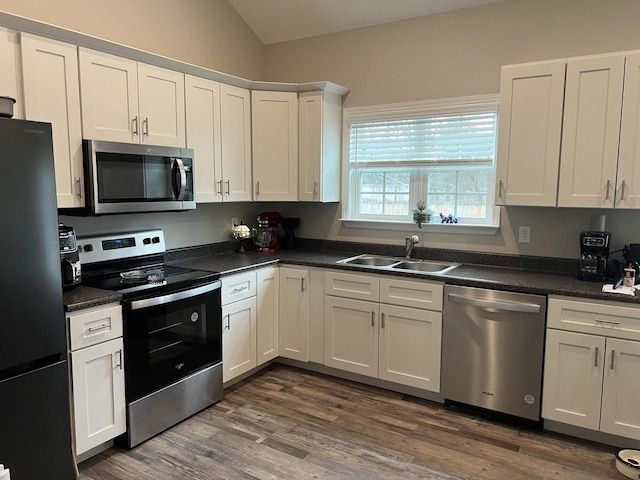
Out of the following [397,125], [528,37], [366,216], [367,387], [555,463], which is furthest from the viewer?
[366,216]

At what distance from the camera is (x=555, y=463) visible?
250 cm

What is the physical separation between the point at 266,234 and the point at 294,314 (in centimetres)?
82

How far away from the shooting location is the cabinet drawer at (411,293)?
307cm

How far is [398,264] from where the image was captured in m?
3.63

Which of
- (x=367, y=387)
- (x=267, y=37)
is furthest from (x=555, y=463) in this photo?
(x=267, y=37)

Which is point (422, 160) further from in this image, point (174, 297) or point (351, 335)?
point (174, 297)

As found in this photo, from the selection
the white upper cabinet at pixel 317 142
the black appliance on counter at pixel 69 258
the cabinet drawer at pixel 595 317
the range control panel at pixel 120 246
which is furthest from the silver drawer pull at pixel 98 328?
the cabinet drawer at pixel 595 317

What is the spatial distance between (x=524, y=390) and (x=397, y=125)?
Result: 219cm

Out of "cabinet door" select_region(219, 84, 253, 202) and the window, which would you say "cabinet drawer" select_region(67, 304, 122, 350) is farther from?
the window

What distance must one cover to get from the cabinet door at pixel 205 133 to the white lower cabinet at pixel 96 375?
1239mm

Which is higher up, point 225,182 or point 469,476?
point 225,182

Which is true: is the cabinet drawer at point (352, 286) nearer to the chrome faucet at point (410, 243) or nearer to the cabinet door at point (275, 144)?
the chrome faucet at point (410, 243)

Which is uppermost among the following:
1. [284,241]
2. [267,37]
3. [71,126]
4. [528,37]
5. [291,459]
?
[267,37]

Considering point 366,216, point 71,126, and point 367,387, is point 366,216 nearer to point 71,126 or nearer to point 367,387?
point 367,387
